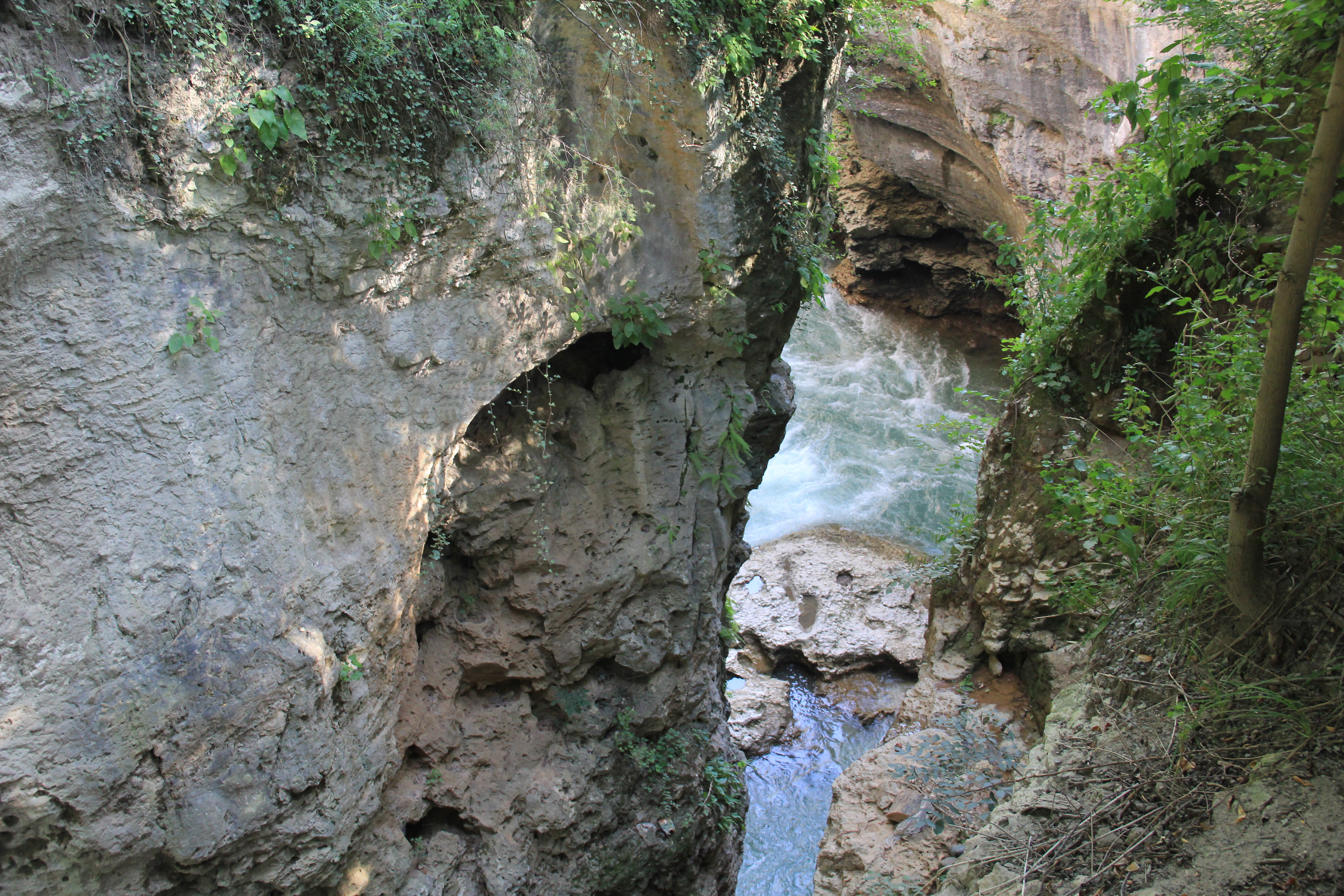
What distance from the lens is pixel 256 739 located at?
316 cm

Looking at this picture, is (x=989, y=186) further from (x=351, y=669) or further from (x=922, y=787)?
(x=351, y=669)

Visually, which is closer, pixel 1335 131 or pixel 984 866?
pixel 1335 131

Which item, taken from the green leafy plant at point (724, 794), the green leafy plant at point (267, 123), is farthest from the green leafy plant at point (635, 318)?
the green leafy plant at point (724, 794)

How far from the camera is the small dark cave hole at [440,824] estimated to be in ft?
13.8

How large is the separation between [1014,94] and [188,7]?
33.4 feet

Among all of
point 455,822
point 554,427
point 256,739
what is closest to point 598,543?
point 554,427

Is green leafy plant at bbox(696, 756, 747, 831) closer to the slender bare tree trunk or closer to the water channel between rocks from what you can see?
the water channel between rocks

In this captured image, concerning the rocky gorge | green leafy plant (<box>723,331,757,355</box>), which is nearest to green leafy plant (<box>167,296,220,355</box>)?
the rocky gorge

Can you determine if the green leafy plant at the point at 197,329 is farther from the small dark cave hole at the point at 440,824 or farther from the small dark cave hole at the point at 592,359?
the small dark cave hole at the point at 440,824

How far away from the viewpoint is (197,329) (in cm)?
306

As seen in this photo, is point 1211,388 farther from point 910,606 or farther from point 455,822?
point 910,606

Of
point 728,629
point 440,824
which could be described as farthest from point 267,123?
point 728,629

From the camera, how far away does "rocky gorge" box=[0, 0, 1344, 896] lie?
2.77 meters

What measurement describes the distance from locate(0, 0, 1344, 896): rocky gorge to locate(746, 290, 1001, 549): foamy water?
10.5ft
